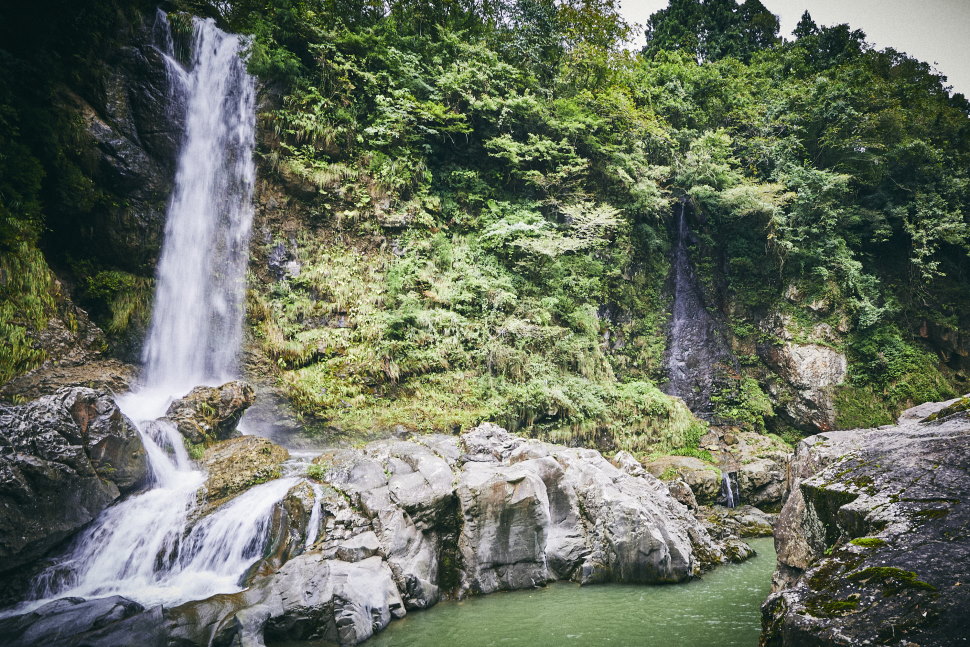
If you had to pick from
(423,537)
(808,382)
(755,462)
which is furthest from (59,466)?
(808,382)

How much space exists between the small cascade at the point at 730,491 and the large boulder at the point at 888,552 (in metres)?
9.07

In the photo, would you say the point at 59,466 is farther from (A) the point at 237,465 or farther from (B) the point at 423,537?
(B) the point at 423,537

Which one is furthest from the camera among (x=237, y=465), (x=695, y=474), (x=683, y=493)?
(x=695, y=474)

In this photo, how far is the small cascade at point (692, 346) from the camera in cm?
1827

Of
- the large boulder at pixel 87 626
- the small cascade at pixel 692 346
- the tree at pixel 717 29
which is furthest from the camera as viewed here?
the tree at pixel 717 29

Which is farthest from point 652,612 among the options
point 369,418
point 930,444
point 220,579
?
point 369,418

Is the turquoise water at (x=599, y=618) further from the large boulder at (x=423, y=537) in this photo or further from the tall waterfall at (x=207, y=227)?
the tall waterfall at (x=207, y=227)

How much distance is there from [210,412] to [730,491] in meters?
13.7

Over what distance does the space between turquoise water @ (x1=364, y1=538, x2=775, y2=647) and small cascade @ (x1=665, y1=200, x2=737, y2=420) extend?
10880 millimetres

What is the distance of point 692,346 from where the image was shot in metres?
18.8

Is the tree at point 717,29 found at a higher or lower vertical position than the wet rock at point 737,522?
higher

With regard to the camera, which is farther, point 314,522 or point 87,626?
point 314,522

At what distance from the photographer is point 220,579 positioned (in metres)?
6.64

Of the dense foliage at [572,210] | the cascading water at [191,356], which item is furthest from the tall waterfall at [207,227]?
the dense foliage at [572,210]
